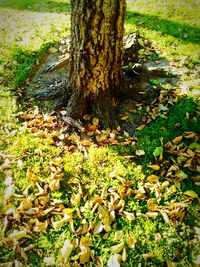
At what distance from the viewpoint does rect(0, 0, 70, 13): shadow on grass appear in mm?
6469

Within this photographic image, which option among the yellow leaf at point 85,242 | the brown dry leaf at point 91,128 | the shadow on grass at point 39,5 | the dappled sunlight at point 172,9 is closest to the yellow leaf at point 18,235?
the yellow leaf at point 85,242

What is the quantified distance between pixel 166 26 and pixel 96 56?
305 cm

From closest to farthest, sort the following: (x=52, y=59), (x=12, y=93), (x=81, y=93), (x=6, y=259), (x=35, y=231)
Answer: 1. (x=6, y=259)
2. (x=35, y=231)
3. (x=81, y=93)
4. (x=12, y=93)
5. (x=52, y=59)

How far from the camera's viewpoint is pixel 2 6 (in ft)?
22.1

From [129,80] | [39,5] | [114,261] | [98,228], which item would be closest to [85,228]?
[98,228]

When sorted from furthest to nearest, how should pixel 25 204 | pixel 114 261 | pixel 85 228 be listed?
pixel 25 204
pixel 85 228
pixel 114 261

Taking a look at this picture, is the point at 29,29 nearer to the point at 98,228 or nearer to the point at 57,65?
the point at 57,65

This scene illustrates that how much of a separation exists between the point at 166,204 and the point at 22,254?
1388mm

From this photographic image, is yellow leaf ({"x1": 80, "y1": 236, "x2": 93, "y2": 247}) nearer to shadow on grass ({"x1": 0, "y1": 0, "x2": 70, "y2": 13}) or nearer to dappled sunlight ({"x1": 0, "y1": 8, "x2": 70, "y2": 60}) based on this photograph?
dappled sunlight ({"x1": 0, "y1": 8, "x2": 70, "y2": 60})

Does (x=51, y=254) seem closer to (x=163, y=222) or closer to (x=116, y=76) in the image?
(x=163, y=222)

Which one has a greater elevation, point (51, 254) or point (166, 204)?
point (166, 204)

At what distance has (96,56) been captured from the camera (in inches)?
117

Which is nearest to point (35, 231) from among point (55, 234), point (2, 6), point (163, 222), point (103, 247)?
point (55, 234)

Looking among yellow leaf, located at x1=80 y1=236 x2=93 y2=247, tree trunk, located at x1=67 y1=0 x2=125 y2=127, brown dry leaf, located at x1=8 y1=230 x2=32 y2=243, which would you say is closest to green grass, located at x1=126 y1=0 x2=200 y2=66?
tree trunk, located at x1=67 y1=0 x2=125 y2=127
